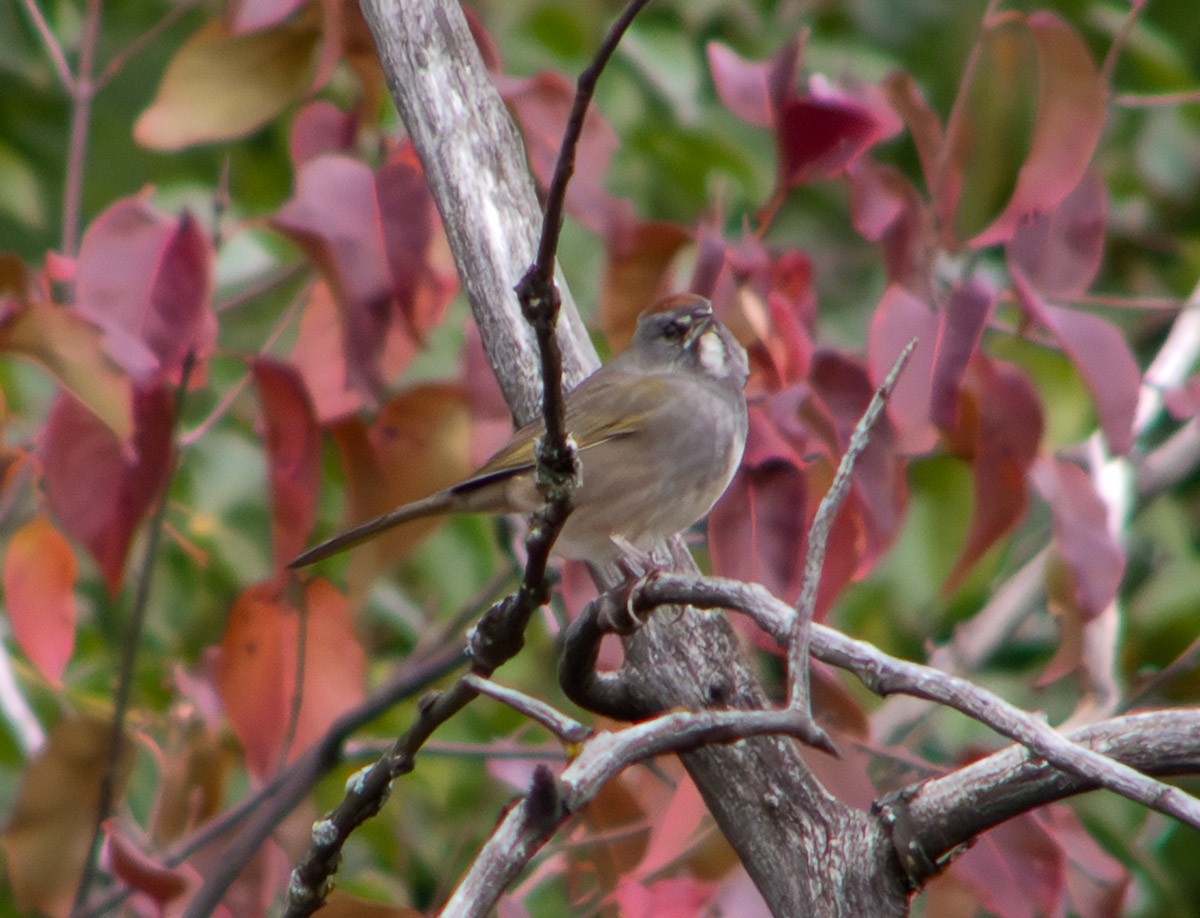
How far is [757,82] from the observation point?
2.58 m

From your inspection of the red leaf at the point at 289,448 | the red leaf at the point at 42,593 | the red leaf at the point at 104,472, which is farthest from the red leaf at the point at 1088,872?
the red leaf at the point at 42,593

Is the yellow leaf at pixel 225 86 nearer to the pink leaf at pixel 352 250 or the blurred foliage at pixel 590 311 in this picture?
the pink leaf at pixel 352 250

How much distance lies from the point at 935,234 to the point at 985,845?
1104 millimetres

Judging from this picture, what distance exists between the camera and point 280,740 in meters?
2.55

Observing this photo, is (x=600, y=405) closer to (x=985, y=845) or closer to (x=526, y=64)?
(x=985, y=845)

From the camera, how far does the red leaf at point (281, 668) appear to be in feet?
8.23

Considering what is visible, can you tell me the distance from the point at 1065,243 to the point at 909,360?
0.55 metres

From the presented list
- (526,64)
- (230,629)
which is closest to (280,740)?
(230,629)

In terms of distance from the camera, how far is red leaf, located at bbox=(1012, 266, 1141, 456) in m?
2.28

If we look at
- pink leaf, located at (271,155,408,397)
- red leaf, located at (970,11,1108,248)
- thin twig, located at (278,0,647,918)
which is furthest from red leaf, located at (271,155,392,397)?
red leaf, located at (970,11,1108,248)

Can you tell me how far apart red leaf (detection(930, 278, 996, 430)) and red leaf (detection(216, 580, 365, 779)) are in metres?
1.08

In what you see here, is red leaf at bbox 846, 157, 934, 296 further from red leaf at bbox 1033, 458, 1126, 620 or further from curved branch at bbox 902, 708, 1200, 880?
curved branch at bbox 902, 708, 1200, 880

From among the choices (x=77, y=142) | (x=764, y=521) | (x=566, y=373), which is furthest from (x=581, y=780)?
(x=77, y=142)

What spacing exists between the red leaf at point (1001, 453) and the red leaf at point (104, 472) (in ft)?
4.24
